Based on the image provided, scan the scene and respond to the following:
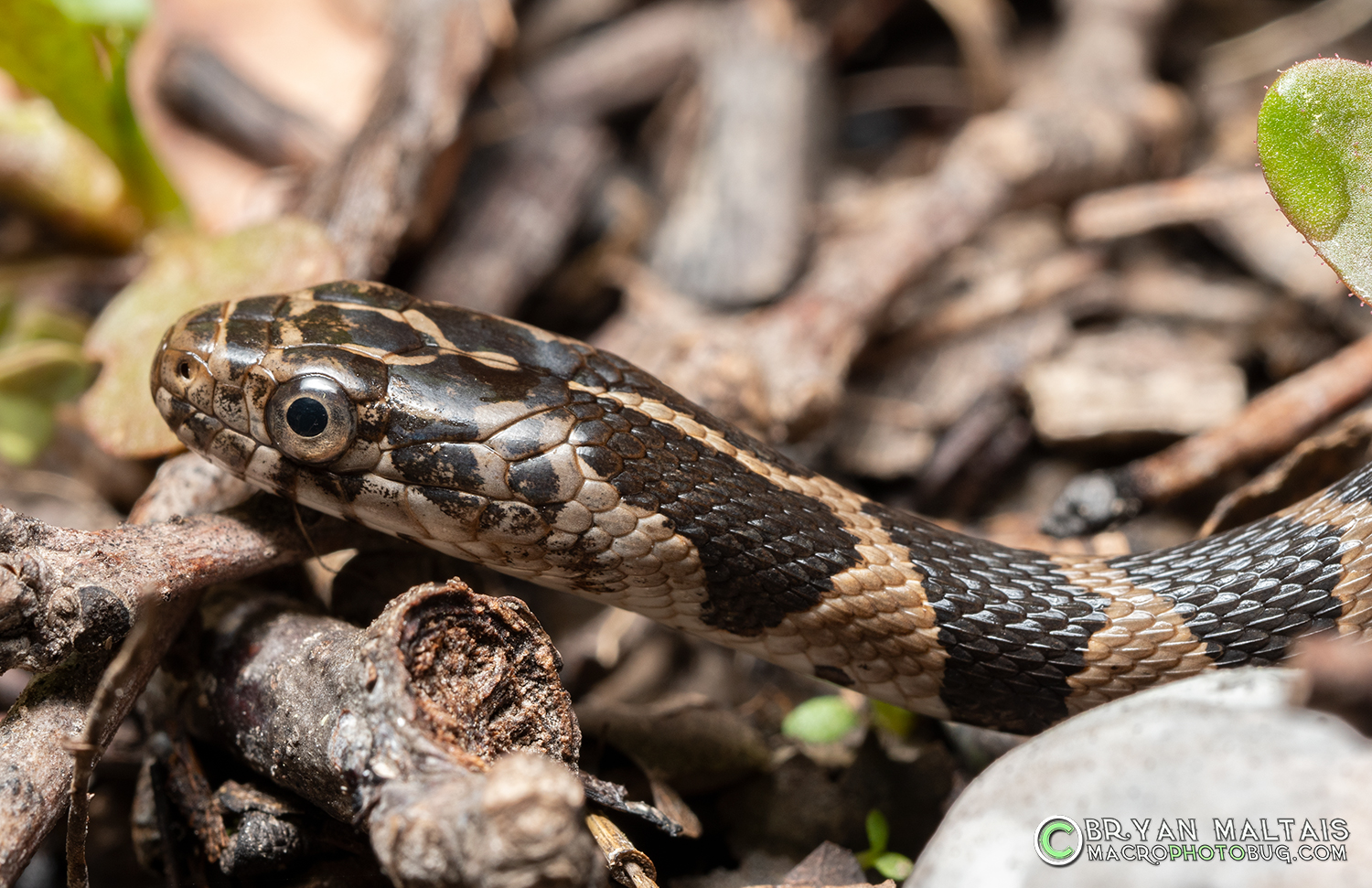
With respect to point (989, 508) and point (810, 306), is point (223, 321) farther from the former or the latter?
point (989, 508)

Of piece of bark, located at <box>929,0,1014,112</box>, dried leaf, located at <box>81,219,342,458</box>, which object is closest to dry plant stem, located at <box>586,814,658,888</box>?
dried leaf, located at <box>81,219,342,458</box>

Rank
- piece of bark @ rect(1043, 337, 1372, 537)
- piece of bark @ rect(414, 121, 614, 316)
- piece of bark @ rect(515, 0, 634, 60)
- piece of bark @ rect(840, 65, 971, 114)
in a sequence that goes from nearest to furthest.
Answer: piece of bark @ rect(1043, 337, 1372, 537) < piece of bark @ rect(414, 121, 614, 316) < piece of bark @ rect(515, 0, 634, 60) < piece of bark @ rect(840, 65, 971, 114)

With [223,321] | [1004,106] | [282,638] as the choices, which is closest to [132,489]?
[223,321]

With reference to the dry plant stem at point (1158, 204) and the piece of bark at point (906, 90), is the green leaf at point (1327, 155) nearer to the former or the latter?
the dry plant stem at point (1158, 204)

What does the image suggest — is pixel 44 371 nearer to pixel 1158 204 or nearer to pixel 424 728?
pixel 424 728

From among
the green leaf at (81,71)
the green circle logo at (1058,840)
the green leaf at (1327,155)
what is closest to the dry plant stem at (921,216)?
the green leaf at (1327,155)

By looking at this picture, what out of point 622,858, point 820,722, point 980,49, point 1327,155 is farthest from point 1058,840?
point 980,49

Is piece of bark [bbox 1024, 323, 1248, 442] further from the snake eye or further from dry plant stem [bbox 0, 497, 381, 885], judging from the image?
dry plant stem [bbox 0, 497, 381, 885]
